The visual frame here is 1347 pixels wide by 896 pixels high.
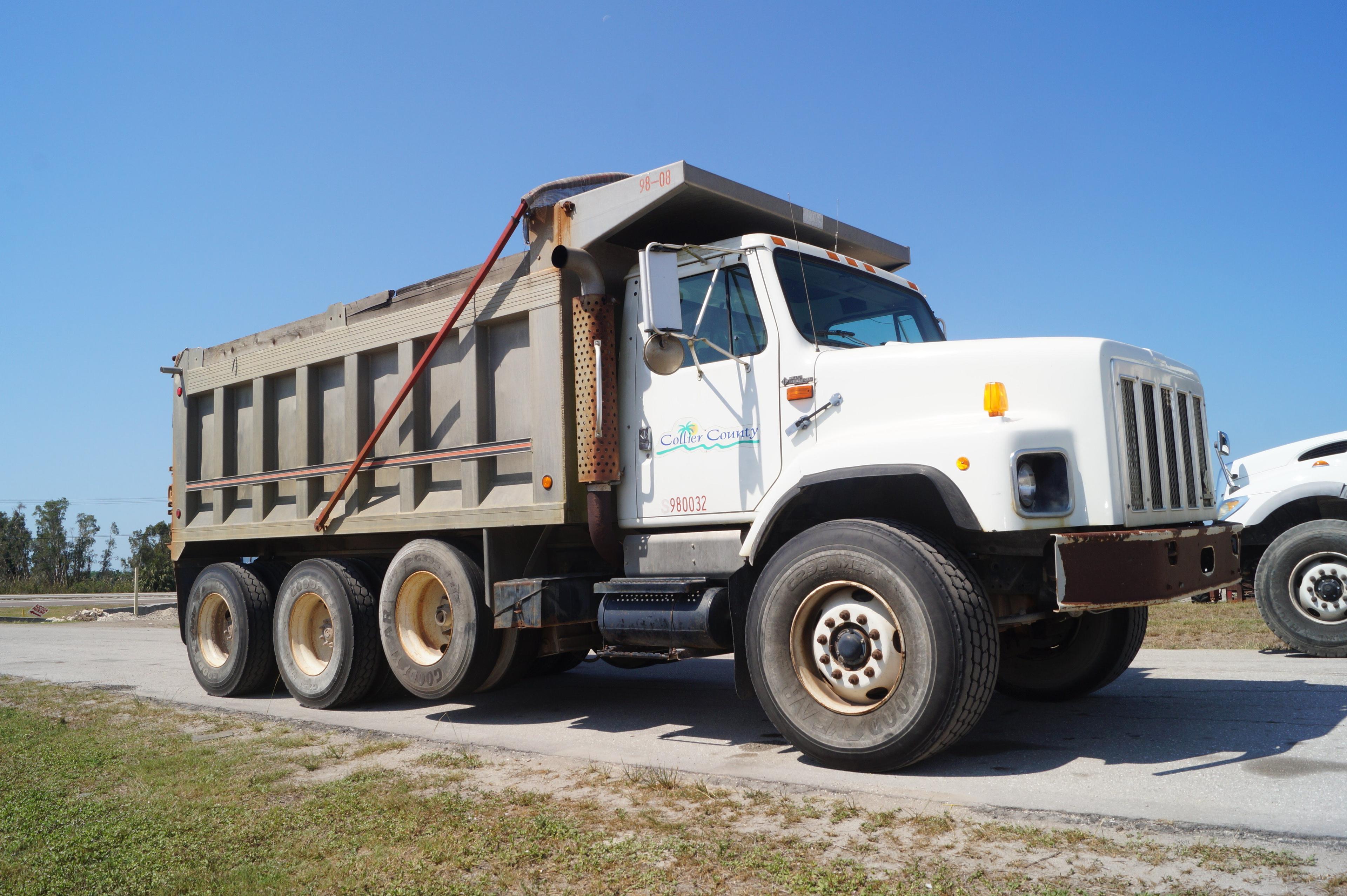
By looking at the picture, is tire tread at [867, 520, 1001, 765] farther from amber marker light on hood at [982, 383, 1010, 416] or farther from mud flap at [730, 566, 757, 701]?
mud flap at [730, 566, 757, 701]

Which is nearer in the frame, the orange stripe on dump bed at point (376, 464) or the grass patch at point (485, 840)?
the grass patch at point (485, 840)

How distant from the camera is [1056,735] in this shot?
215 inches

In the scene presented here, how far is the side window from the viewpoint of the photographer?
579cm

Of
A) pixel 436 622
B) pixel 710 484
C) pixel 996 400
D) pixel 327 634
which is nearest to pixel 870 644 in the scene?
pixel 996 400

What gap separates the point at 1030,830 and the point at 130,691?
8522 millimetres

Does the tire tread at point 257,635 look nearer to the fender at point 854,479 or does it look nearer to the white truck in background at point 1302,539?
the fender at point 854,479

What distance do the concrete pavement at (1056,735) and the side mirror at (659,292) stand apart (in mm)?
2395

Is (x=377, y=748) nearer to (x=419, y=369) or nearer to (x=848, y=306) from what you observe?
(x=419, y=369)

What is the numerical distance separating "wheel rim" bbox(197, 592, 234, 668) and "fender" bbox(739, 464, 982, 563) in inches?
236

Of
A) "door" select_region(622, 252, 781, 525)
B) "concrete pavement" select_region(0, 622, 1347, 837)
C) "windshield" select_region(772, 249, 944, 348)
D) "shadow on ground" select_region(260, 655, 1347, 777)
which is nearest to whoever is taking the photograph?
"concrete pavement" select_region(0, 622, 1347, 837)

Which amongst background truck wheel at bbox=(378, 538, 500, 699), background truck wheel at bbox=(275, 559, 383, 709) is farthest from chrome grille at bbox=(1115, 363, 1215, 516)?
background truck wheel at bbox=(275, 559, 383, 709)

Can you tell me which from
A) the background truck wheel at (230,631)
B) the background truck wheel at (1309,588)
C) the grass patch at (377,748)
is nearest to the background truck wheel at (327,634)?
the background truck wheel at (230,631)

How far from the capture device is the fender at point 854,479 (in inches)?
184

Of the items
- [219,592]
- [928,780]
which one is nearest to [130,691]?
[219,592]
